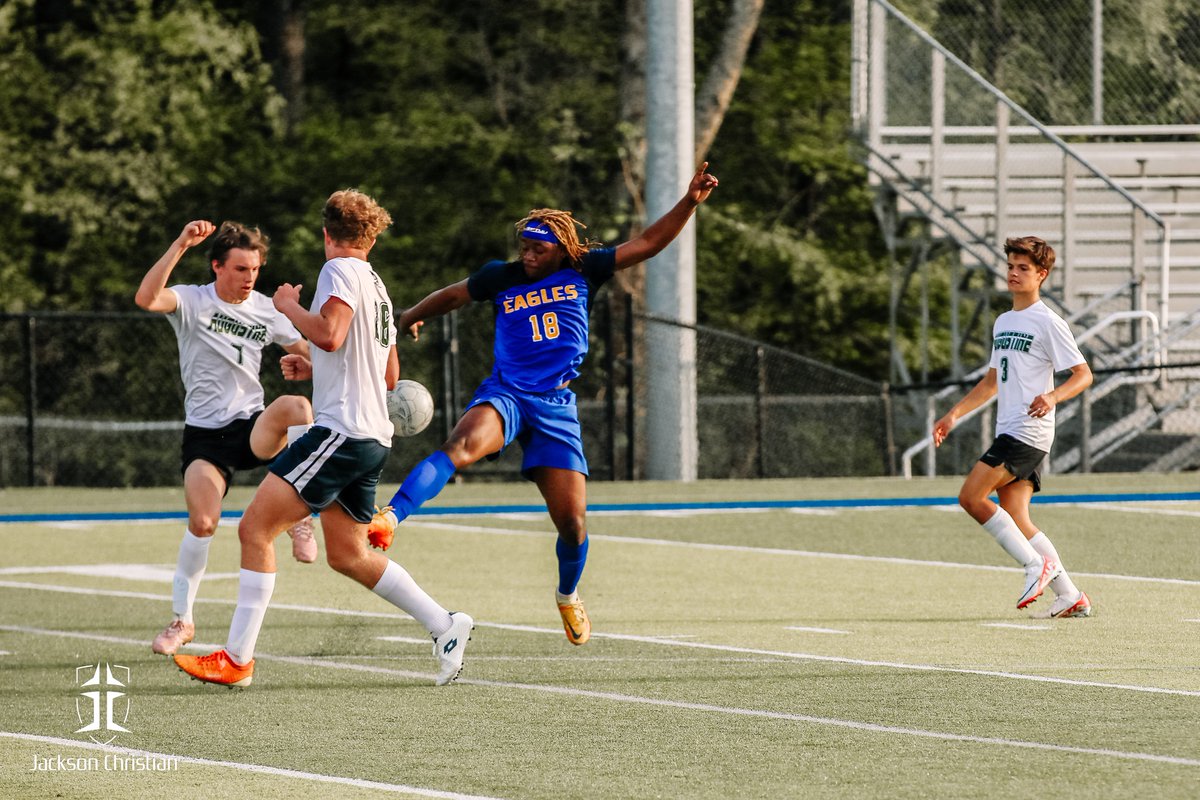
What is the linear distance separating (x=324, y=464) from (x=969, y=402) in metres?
4.24

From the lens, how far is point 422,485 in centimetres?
816

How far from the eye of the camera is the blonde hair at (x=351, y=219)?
7.89m

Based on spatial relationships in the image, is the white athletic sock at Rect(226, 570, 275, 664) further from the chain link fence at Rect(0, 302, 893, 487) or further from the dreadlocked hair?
the chain link fence at Rect(0, 302, 893, 487)

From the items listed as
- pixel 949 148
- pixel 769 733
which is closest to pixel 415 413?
pixel 769 733

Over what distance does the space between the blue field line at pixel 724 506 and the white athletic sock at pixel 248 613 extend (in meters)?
8.67

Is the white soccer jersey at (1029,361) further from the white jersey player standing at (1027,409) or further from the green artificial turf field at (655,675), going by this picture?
the green artificial turf field at (655,675)

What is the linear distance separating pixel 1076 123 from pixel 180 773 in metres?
22.2

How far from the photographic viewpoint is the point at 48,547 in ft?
49.0

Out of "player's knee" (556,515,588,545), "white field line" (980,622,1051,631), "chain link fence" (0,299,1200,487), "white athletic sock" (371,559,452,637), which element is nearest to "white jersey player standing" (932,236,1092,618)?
"white field line" (980,622,1051,631)

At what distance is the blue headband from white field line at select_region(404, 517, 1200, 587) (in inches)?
190

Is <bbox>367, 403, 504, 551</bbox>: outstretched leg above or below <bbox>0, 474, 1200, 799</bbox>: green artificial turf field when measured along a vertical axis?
above

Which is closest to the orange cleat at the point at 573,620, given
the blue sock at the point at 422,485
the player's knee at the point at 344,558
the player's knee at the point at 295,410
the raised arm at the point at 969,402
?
the blue sock at the point at 422,485

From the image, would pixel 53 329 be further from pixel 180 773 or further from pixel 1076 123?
pixel 180 773

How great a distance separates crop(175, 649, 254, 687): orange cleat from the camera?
7.92 m
